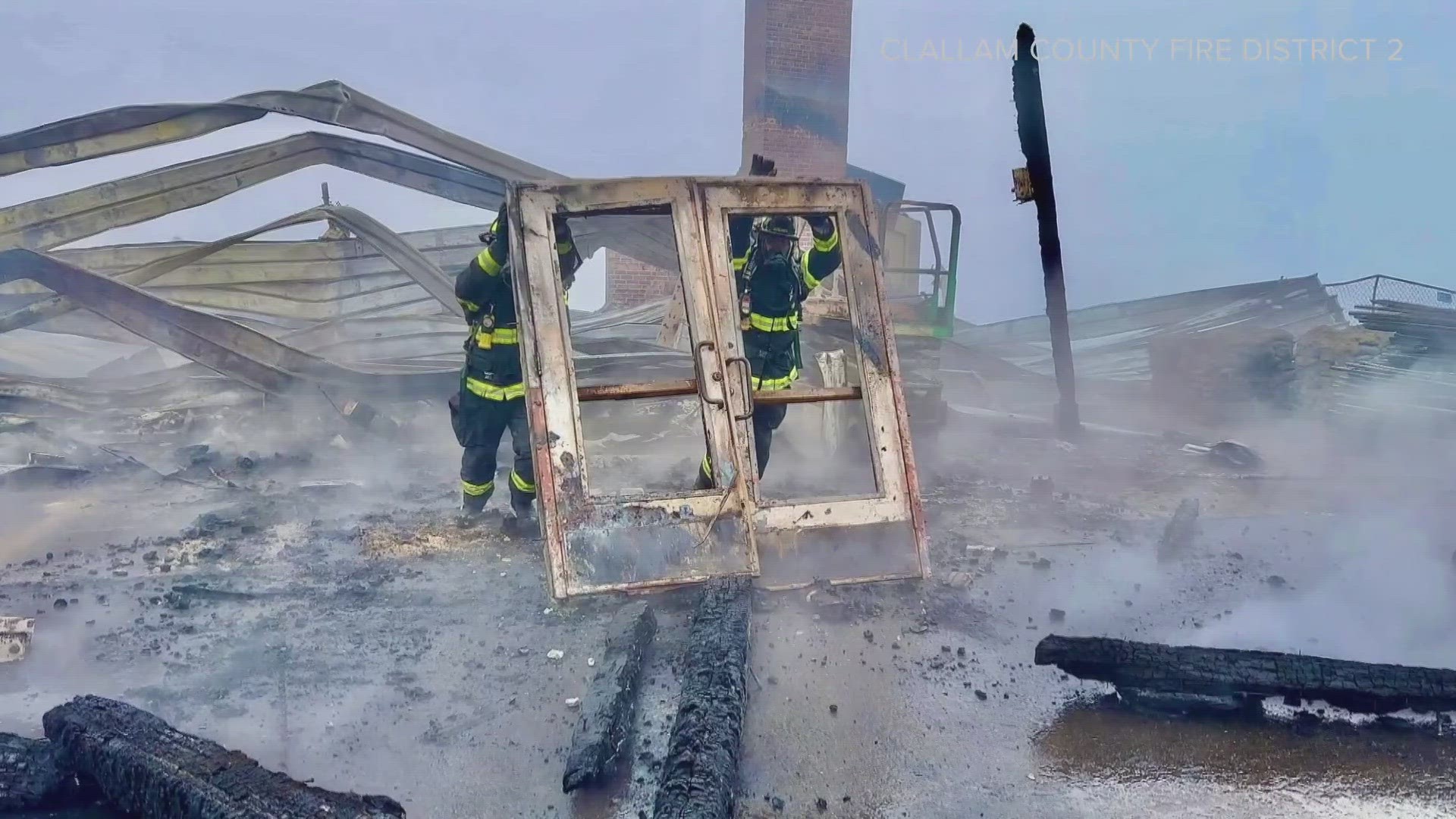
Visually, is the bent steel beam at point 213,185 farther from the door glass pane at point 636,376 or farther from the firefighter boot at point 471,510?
the firefighter boot at point 471,510

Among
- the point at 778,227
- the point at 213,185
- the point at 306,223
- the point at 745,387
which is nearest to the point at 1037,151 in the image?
the point at 778,227

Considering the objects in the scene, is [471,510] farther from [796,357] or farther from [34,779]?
[34,779]

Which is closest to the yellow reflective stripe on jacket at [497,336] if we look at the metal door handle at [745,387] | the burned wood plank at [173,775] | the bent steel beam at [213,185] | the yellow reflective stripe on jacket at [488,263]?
the yellow reflective stripe on jacket at [488,263]

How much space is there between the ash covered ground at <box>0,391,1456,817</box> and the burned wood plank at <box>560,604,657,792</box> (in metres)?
0.08

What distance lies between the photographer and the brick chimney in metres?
14.3

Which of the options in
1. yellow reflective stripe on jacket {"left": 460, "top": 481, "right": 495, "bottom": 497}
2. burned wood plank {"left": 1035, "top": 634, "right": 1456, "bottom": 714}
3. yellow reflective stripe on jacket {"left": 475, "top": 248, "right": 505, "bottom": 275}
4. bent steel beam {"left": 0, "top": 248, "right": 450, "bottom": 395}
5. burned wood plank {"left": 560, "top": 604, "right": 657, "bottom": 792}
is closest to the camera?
burned wood plank {"left": 560, "top": 604, "right": 657, "bottom": 792}

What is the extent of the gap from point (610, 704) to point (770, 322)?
101 inches

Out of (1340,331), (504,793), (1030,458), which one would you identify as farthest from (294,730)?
(1340,331)

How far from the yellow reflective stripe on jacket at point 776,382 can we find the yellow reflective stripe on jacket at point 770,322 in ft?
0.81

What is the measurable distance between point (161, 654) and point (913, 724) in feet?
9.46

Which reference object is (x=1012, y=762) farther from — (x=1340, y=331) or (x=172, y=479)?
(x=1340, y=331)

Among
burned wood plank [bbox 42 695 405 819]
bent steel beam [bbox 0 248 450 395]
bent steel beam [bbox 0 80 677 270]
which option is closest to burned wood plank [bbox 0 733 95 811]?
burned wood plank [bbox 42 695 405 819]

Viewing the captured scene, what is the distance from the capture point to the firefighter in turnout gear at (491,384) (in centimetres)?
459

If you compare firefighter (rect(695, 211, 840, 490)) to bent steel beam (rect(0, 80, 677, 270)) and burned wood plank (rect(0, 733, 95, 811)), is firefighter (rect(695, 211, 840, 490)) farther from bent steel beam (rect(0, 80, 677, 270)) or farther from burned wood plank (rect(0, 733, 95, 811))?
burned wood plank (rect(0, 733, 95, 811))
